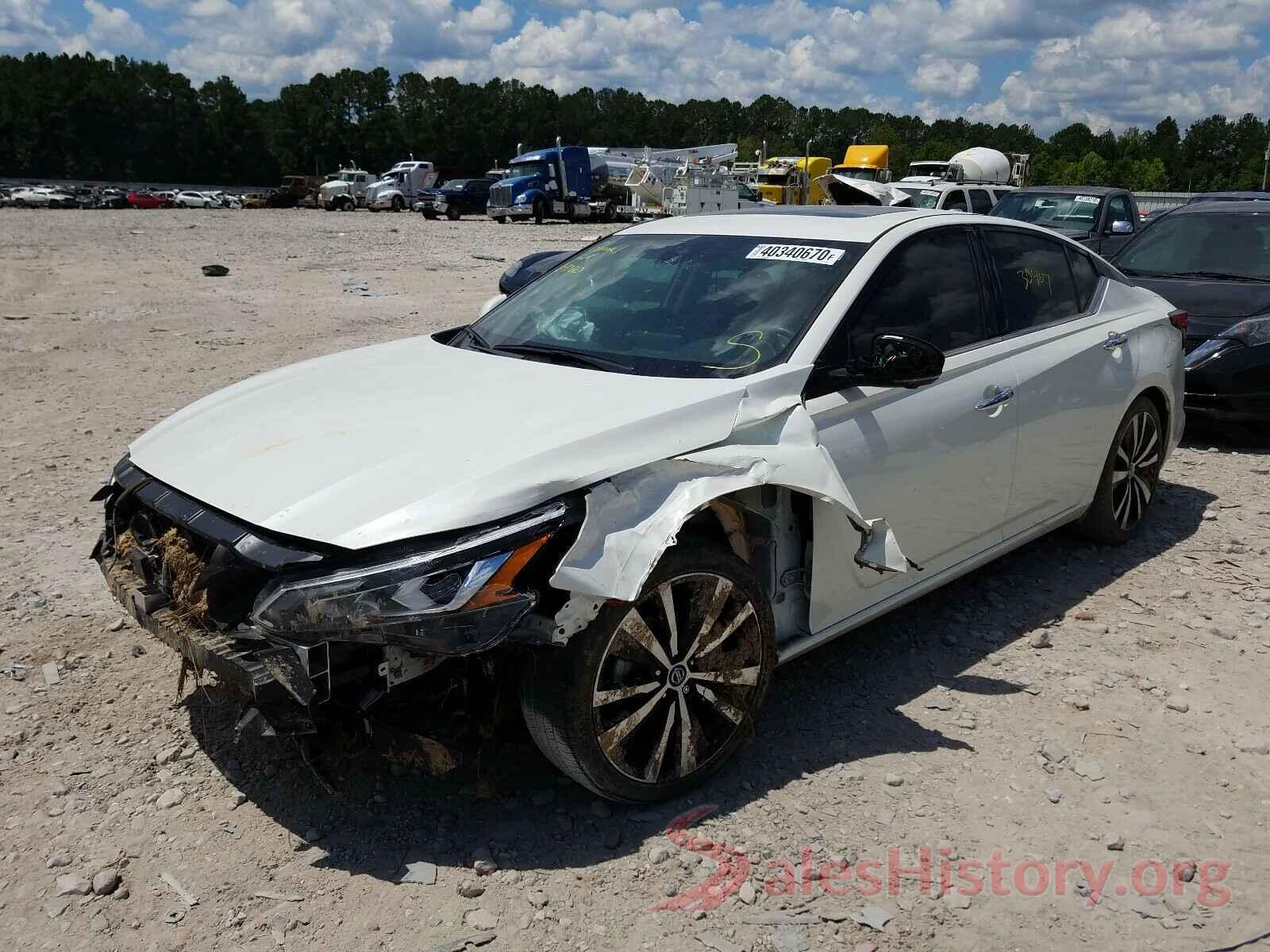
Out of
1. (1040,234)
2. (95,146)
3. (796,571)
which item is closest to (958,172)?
(1040,234)

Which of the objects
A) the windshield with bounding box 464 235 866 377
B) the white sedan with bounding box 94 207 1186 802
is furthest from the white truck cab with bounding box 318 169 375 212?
the white sedan with bounding box 94 207 1186 802

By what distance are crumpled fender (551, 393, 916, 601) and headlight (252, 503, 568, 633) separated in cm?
16

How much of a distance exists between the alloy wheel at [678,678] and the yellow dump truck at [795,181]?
27856 millimetres

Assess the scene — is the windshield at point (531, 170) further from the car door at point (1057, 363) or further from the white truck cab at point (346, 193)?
the car door at point (1057, 363)

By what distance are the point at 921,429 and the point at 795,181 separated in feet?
95.4

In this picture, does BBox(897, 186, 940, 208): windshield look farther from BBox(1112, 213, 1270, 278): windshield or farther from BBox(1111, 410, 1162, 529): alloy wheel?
BBox(1111, 410, 1162, 529): alloy wheel

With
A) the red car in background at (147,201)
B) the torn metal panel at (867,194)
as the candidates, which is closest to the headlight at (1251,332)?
the torn metal panel at (867,194)

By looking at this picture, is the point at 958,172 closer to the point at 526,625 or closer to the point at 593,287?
the point at 593,287

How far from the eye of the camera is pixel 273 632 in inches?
107

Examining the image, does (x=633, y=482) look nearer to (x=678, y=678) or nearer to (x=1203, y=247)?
(x=678, y=678)

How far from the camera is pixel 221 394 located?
13.3 feet

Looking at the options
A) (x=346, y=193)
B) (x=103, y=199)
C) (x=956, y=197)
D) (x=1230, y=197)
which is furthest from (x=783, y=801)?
(x=103, y=199)

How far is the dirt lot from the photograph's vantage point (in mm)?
2807

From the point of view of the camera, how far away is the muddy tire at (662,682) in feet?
9.53
